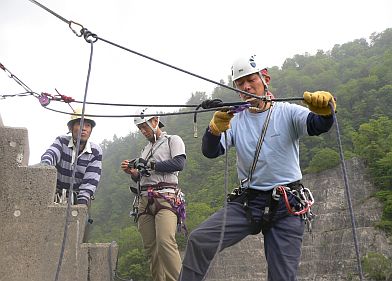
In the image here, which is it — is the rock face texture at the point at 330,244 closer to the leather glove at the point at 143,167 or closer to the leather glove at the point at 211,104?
the leather glove at the point at 143,167

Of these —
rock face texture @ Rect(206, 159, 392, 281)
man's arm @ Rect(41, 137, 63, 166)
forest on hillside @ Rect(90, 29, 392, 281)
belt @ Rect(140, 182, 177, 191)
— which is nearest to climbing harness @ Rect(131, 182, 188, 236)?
belt @ Rect(140, 182, 177, 191)

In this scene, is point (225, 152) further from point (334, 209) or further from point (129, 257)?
point (129, 257)

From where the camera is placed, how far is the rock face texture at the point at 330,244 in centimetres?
2891

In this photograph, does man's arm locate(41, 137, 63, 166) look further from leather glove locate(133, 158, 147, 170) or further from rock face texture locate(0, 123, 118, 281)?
leather glove locate(133, 158, 147, 170)

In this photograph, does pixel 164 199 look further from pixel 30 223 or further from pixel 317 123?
pixel 317 123

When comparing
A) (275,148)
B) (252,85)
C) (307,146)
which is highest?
(307,146)

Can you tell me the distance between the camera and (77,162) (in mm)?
4816

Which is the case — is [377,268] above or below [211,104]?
below

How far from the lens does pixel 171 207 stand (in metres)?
4.79

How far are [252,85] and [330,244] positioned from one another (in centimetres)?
3263

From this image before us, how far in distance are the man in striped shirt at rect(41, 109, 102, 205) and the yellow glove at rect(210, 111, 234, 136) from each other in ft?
6.89

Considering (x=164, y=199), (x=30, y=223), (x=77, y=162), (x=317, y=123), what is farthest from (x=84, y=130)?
(x=317, y=123)

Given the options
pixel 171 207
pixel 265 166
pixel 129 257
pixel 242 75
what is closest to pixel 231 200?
pixel 265 166

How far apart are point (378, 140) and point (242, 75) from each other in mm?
43775
